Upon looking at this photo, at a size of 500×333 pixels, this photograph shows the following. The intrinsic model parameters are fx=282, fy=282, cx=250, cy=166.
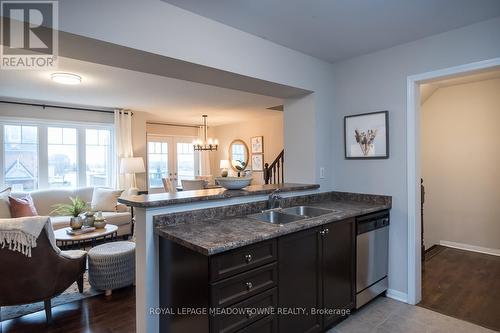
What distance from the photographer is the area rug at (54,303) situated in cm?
261

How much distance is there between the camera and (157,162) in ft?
25.0

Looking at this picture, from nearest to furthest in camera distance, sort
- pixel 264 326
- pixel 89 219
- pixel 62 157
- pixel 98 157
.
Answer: pixel 264 326
pixel 89 219
pixel 62 157
pixel 98 157

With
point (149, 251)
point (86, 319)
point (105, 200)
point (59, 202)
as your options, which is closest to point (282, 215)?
point (149, 251)

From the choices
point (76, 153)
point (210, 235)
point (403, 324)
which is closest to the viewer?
point (210, 235)

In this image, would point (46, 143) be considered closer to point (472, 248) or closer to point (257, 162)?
point (257, 162)

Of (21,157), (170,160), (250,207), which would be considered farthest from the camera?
(170,160)

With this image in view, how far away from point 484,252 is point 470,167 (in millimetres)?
1223

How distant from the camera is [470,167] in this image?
4.13m

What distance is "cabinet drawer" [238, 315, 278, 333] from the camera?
1.66 m

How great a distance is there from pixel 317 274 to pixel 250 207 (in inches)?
30.3

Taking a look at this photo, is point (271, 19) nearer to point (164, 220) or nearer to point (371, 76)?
point (371, 76)

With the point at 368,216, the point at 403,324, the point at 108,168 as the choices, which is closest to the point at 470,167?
the point at 368,216

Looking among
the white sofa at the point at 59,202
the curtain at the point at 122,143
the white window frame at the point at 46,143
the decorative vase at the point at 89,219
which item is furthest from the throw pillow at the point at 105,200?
the decorative vase at the point at 89,219

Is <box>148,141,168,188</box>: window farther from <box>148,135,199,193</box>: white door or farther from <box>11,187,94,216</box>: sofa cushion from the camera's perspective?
<box>11,187,94,216</box>: sofa cushion
